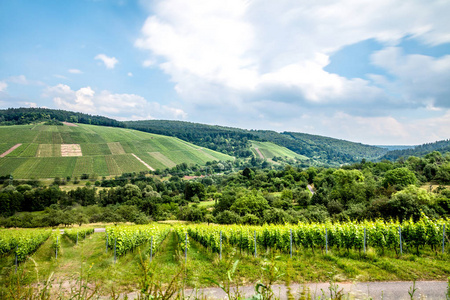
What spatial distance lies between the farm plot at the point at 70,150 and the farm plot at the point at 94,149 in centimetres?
209

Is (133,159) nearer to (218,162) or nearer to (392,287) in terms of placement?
(218,162)

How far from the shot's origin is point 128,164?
114875mm

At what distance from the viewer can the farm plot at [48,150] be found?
10444cm

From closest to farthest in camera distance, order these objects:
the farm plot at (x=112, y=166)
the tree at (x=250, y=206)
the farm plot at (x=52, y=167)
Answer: the tree at (x=250, y=206) → the farm plot at (x=52, y=167) → the farm plot at (x=112, y=166)

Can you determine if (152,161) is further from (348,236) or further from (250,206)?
(348,236)

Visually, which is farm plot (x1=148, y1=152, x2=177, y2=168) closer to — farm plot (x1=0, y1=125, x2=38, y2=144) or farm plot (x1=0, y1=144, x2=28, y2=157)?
farm plot (x1=0, y1=144, x2=28, y2=157)

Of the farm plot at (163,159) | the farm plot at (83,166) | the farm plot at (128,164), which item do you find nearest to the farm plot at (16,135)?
the farm plot at (83,166)

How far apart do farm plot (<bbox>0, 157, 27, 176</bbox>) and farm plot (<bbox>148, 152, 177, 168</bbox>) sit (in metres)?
55.1

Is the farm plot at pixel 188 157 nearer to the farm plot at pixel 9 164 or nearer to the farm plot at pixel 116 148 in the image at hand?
the farm plot at pixel 116 148

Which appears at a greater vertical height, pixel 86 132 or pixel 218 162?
pixel 86 132

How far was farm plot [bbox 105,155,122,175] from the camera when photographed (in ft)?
345

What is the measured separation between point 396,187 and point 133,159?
10803 centimetres

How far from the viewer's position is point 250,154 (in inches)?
7461

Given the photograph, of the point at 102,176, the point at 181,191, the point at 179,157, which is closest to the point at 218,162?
the point at 179,157
